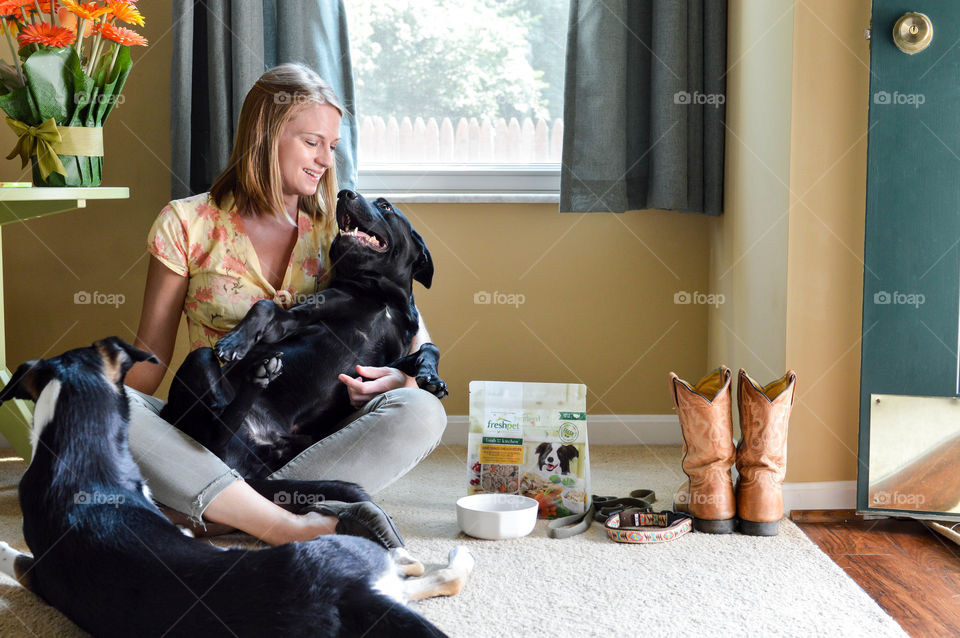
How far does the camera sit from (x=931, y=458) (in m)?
1.91

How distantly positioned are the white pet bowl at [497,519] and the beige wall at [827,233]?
0.66 m

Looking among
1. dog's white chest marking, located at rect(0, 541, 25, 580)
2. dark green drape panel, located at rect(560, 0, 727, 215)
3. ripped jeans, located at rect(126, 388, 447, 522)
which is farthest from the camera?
dark green drape panel, located at rect(560, 0, 727, 215)

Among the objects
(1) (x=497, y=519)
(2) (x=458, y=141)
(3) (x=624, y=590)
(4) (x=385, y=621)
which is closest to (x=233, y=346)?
(1) (x=497, y=519)

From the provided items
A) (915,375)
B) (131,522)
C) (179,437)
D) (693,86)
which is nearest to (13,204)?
(179,437)

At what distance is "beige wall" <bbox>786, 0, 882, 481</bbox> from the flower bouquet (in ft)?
5.20

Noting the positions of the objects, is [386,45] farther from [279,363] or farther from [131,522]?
[131,522]

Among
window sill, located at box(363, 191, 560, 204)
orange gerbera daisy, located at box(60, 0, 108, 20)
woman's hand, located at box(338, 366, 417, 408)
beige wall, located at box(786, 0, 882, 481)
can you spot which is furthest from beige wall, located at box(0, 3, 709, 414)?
woman's hand, located at box(338, 366, 417, 408)

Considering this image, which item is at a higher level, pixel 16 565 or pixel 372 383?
pixel 372 383

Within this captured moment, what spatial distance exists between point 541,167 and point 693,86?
0.51m

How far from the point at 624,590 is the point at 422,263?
2.66 feet

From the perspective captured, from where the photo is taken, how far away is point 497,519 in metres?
Result: 1.80

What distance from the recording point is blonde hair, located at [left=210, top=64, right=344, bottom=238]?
6.11 feet

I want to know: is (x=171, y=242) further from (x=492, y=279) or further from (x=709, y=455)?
(x=709, y=455)

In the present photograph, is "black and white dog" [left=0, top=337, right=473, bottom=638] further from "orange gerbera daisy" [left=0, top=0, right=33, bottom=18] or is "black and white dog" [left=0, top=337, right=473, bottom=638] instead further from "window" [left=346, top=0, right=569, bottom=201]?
"window" [left=346, top=0, right=569, bottom=201]
